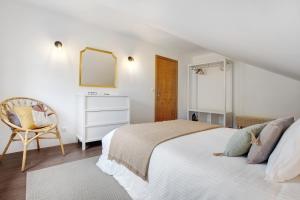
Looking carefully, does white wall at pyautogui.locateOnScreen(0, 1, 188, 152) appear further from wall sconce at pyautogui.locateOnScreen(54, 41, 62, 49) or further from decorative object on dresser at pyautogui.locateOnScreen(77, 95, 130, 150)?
decorative object on dresser at pyautogui.locateOnScreen(77, 95, 130, 150)

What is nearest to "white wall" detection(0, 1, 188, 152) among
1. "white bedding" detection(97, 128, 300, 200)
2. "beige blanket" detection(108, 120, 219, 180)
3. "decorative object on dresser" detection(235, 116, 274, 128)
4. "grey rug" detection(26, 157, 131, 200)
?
"grey rug" detection(26, 157, 131, 200)

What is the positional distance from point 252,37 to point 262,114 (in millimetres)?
3478

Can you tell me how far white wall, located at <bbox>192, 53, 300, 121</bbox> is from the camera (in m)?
3.32

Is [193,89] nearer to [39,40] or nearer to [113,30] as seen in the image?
[113,30]

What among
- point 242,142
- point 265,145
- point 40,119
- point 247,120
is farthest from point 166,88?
point 265,145

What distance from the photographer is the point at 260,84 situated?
12.3 feet

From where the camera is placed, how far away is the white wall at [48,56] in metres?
2.54

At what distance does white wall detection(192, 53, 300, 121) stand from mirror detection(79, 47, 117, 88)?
290 cm

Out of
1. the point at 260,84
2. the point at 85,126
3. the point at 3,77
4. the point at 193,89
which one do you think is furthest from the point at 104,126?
the point at 260,84


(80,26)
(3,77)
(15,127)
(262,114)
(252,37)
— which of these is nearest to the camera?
(252,37)

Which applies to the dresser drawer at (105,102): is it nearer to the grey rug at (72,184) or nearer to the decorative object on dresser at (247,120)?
the grey rug at (72,184)

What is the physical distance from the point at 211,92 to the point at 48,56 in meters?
3.97

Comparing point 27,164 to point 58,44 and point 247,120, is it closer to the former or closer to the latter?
point 58,44

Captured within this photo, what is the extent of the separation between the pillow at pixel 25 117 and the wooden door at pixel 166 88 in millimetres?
2771
